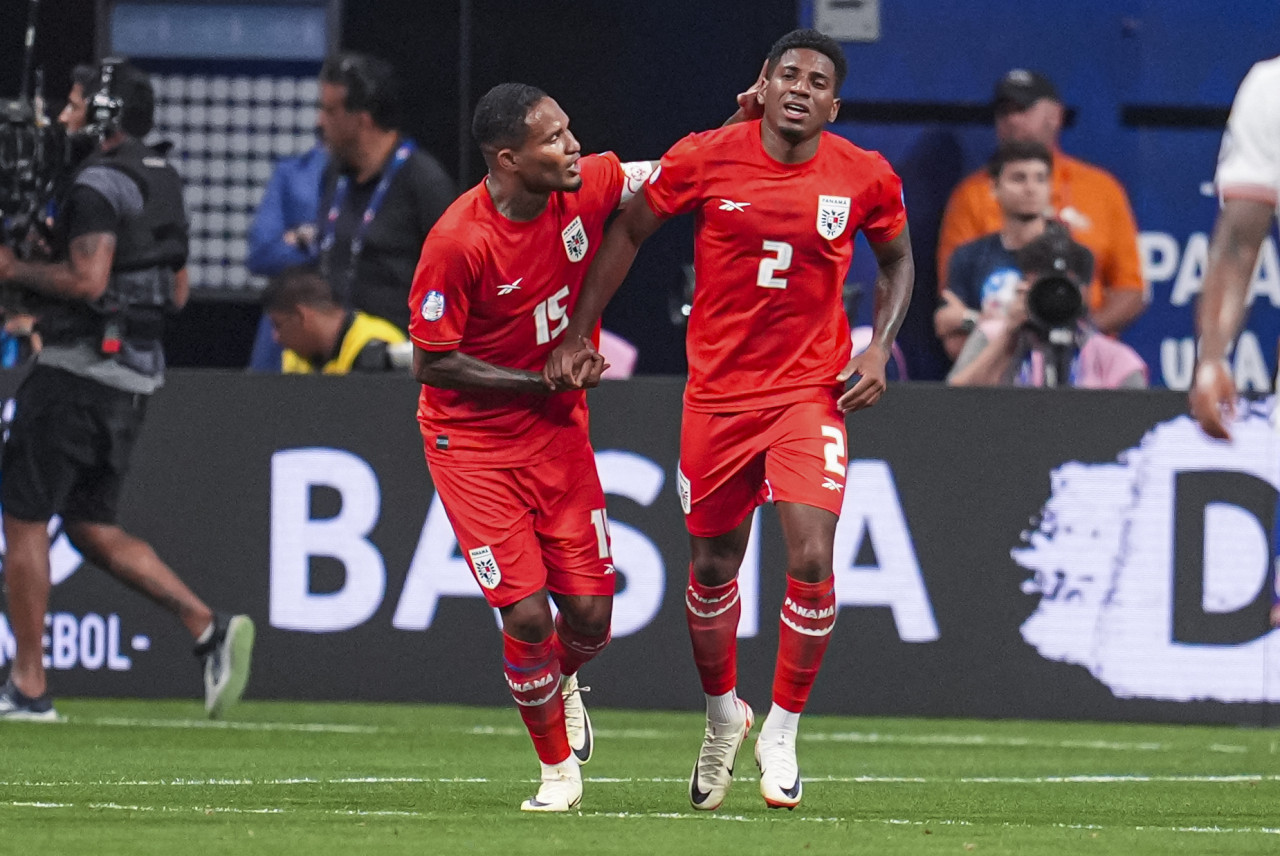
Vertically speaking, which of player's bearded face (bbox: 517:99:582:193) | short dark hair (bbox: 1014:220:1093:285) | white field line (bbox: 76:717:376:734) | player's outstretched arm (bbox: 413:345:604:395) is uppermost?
player's bearded face (bbox: 517:99:582:193)

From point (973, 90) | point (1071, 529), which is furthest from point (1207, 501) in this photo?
point (973, 90)

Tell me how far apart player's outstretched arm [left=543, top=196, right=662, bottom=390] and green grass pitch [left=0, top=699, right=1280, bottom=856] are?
4.11 ft

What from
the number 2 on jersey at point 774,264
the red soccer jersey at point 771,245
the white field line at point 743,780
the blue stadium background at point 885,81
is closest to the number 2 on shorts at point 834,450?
the red soccer jersey at point 771,245

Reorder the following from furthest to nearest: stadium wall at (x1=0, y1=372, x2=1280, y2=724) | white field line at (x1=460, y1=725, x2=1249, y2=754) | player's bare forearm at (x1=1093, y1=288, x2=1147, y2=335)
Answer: player's bare forearm at (x1=1093, y1=288, x2=1147, y2=335)
stadium wall at (x1=0, y1=372, x2=1280, y2=724)
white field line at (x1=460, y1=725, x2=1249, y2=754)

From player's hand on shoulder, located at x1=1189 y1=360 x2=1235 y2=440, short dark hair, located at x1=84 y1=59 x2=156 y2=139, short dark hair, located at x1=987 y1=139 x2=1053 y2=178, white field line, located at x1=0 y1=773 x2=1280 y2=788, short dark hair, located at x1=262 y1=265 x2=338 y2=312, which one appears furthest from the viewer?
short dark hair, located at x1=987 y1=139 x2=1053 y2=178

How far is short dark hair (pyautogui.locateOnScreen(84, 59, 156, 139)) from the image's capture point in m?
10.4

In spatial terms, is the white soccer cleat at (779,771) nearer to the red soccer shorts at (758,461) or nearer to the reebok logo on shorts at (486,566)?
the red soccer shorts at (758,461)

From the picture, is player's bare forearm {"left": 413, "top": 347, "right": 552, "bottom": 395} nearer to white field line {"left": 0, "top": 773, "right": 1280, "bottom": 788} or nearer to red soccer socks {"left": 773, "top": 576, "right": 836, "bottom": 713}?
red soccer socks {"left": 773, "top": 576, "right": 836, "bottom": 713}

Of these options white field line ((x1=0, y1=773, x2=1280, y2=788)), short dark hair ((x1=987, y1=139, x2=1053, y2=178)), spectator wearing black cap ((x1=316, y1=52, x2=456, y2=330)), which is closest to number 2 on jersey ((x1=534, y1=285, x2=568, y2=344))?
white field line ((x1=0, y1=773, x2=1280, y2=788))

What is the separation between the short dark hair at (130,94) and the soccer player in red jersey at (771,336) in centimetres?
361

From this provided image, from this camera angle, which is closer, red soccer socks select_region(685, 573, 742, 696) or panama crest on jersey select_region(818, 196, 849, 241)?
panama crest on jersey select_region(818, 196, 849, 241)

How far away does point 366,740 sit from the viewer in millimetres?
9562

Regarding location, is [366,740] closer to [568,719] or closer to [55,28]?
Answer: [568,719]

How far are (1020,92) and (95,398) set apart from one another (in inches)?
186
